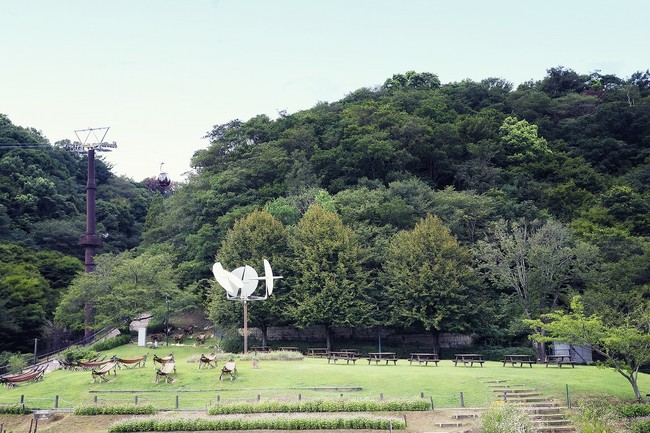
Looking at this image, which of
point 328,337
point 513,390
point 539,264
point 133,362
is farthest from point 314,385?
point 539,264

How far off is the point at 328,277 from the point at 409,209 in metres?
10.4

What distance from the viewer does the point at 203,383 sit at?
2675 cm

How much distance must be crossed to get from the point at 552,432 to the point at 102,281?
33.8 meters

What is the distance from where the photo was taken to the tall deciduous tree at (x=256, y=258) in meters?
42.4

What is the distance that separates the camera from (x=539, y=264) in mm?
41406

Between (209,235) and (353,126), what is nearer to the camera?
(209,235)

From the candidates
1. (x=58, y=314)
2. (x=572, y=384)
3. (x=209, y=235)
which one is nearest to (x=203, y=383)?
(x=572, y=384)

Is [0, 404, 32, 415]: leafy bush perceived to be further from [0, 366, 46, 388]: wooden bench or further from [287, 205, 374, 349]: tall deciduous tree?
[287, 205, 374, 349]: tall deciduous tree

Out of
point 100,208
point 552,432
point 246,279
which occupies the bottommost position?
point 552,432

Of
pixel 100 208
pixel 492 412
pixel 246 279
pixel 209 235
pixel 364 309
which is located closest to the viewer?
pixel 492 412

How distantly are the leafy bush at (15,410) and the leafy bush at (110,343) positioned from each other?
18.2 m

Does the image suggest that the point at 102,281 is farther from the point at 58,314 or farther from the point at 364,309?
the point at 364,309

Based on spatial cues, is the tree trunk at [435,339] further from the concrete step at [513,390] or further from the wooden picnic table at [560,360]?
the concrete step at [513,390]

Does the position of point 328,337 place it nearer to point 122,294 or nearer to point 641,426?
point 122,294
